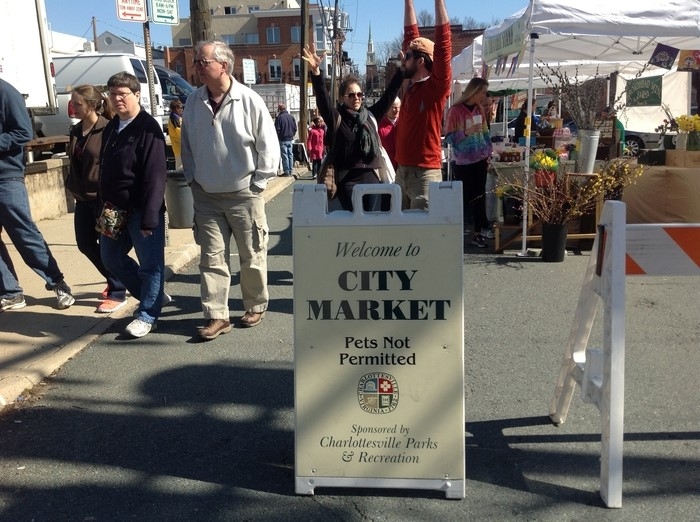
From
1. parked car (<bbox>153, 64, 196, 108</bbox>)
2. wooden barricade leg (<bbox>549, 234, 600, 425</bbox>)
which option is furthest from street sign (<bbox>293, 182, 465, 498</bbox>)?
parked car (<bbox>153, 64, 196, 108</bbox>)

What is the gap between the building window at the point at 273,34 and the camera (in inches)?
2450

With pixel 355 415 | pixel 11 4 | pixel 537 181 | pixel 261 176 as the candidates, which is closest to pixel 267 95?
pixel 11 4

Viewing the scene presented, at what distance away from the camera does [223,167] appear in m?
4.63

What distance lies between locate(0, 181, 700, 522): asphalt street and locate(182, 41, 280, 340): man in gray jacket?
480 mm

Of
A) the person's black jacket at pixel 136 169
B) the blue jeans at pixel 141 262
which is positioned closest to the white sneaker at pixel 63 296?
the blue jeans at pixel 141 262

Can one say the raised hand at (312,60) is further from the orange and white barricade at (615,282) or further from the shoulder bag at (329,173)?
the orange and white barricade at (615,282)

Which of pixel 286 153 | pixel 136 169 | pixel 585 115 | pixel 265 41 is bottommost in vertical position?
pixel 286 153

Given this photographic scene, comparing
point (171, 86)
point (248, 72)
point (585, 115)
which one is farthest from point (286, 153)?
point (585, 115)

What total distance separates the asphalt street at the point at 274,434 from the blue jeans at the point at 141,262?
253 millimetres

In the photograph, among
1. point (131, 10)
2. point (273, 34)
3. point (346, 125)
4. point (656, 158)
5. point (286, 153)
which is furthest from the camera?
point (273, 34)

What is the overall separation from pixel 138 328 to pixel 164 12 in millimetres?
4747

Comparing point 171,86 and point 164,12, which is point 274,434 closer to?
point 164,12

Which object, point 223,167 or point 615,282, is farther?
point 223,167

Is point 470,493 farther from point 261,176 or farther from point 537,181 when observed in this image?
point 537,181
